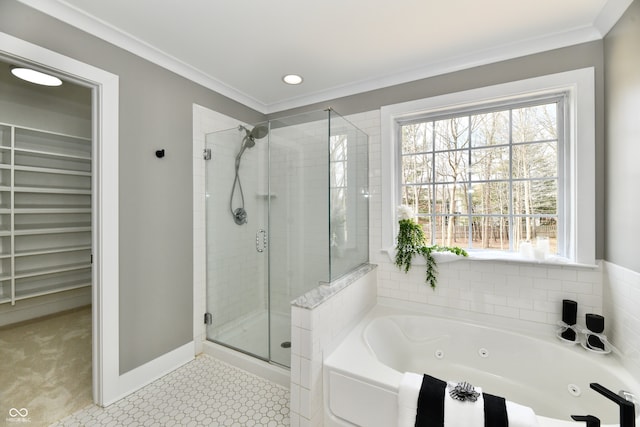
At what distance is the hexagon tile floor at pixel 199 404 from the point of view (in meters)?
1.63

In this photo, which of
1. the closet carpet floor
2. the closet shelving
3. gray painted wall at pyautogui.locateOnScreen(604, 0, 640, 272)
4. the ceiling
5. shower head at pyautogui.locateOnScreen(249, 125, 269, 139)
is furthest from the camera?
the closet shelving

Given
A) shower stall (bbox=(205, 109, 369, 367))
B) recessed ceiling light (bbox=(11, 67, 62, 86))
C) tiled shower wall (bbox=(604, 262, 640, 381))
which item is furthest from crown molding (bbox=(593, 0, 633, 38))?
recessed ceiling light (bbox=(11, 67, 62, 86))

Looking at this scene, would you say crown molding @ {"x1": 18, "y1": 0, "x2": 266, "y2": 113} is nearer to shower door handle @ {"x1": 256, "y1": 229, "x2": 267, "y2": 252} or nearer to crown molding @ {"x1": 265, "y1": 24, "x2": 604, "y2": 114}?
crown molding @ {"x1": 265, "y1": 24, "x2": 604, "y2": 114}

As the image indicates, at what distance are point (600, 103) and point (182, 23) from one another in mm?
2751

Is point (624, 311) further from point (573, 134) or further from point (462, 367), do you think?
point (573, 134)

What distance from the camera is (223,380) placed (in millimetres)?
2033

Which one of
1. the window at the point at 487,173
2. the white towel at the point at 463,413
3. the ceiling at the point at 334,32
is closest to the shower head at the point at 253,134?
the ceiling at the point at 334,32

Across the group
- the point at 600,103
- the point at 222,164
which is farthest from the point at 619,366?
the point at 222,164

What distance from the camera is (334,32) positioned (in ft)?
5.91

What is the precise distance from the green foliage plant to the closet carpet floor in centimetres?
247

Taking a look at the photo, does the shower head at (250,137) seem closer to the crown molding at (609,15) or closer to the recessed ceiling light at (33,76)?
the recessed ceiling light at (33,76)

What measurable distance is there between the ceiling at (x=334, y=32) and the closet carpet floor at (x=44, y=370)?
2370mm

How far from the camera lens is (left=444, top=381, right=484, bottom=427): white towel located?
1158mm

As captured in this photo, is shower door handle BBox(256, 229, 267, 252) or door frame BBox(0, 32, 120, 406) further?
shower door handle BBox(256, 229, 267, 252)
